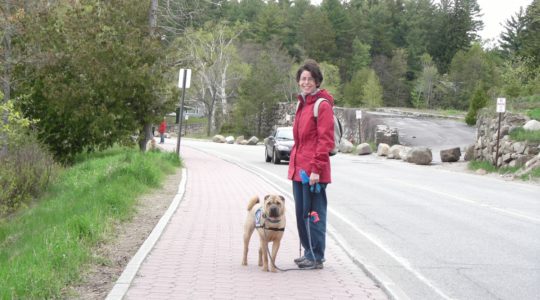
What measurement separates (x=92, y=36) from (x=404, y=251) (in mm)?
17278

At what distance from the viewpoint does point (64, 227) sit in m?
9.00

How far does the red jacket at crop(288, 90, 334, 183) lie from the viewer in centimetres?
A: 698

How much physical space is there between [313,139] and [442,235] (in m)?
3.90

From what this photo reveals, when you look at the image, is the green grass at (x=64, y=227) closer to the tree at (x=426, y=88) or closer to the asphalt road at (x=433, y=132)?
the asphalt road at (x=433, y=132)

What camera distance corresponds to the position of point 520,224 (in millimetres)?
11414

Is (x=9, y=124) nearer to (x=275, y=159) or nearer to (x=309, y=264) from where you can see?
(x=309, y=264)

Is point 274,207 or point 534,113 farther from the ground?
point 534,113

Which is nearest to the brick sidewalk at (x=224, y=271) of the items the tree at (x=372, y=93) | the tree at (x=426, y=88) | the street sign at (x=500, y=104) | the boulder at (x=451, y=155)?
the street sign at (x=500, y=104)

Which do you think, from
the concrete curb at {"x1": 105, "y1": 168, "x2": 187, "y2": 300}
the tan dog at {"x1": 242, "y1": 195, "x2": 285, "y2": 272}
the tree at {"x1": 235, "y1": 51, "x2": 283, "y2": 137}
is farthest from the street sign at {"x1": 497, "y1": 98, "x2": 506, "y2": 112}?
the tree at {"x1": 235, "y1": 51, "x2": 283, "y2": 137}

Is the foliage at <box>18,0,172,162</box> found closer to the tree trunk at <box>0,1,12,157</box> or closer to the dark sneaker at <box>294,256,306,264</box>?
the tree trunk at <box>0,1,12,157</box>

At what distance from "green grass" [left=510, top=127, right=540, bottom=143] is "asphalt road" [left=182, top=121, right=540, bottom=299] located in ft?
18.5

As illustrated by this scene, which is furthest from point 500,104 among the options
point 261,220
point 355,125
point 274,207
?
point 355,125

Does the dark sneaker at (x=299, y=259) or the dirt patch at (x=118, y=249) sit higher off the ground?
the dark sneaker at (x=299, y=259)

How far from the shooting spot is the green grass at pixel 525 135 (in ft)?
80.0
